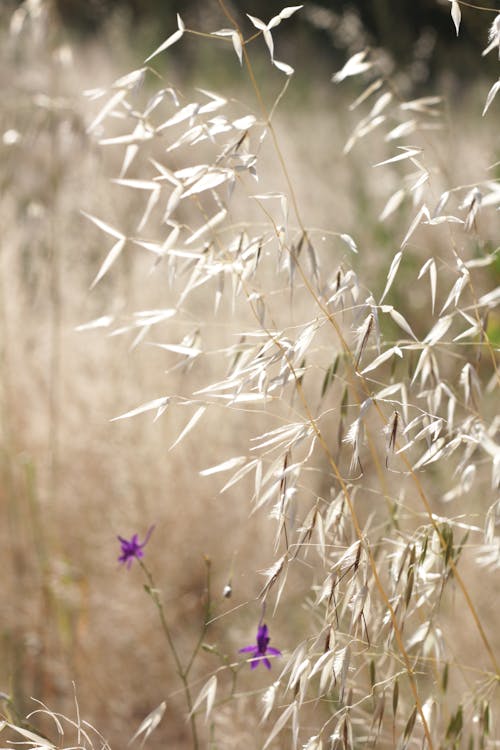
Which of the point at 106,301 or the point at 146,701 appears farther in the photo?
the point at 106,301

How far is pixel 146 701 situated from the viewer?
1.61 m

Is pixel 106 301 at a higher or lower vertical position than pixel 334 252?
higher

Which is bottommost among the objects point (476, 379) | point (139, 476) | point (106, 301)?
point (139, 476)

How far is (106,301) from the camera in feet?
6.32

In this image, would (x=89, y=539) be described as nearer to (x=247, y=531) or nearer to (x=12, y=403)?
(x=247, y=531)

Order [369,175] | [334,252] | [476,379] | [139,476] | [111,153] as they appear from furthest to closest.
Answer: [111,153] → [369,175] → [334,252] → [139,476] → [476,379]

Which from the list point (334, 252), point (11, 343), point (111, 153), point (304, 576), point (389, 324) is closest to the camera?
point (304, 576)

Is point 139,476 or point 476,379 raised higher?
point 476,379

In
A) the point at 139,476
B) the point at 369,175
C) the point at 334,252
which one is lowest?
the point at 369,175

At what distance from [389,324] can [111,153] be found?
348 centimetres

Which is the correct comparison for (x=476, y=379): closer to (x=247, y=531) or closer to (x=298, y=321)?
(x=247, y=531)

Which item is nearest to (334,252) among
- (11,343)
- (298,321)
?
(298,321)

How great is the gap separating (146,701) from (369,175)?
2.94m

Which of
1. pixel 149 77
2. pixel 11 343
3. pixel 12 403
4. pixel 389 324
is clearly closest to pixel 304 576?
pixel 389 324
